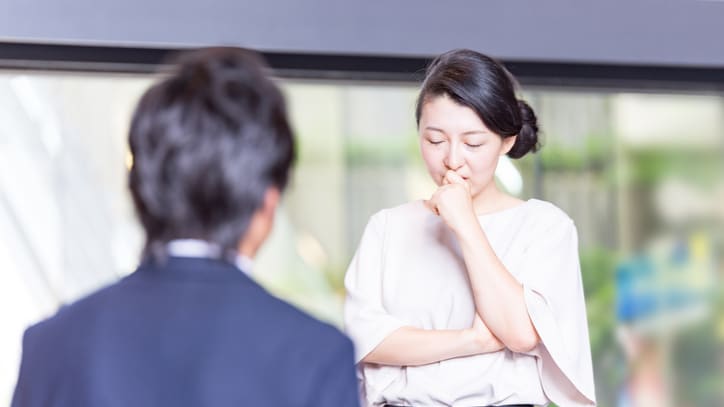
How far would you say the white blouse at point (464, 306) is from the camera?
5.68ft

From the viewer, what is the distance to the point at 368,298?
5.94ft

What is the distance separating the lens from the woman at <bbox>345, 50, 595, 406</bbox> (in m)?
1.70

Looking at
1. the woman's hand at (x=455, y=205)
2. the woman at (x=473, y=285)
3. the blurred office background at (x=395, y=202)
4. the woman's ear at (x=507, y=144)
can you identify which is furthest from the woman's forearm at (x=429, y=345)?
the blurred office background at (x=395, y=202)

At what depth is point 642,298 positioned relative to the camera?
4898 mm

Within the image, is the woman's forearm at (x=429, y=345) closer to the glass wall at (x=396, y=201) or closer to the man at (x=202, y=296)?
the man at (x=202, y=296)

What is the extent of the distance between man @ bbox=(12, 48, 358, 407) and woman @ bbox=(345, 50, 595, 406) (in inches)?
26.5

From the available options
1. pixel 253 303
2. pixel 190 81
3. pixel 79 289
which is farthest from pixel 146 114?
pixel 79 289

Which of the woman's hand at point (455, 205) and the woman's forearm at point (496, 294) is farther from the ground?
the woman's hand at point (455, 205)

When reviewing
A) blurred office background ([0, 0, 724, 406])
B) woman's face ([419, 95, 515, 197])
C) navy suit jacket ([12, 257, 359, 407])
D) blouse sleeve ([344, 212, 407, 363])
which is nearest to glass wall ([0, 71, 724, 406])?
blurred office background ([0, 0, 724, 406])

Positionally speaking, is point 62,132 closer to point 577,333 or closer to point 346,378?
point 577,333

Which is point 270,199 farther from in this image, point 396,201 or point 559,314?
point 396,201

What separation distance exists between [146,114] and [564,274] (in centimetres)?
91

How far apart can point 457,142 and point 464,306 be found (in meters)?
0.25

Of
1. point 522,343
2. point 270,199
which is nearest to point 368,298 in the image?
point 522,343
